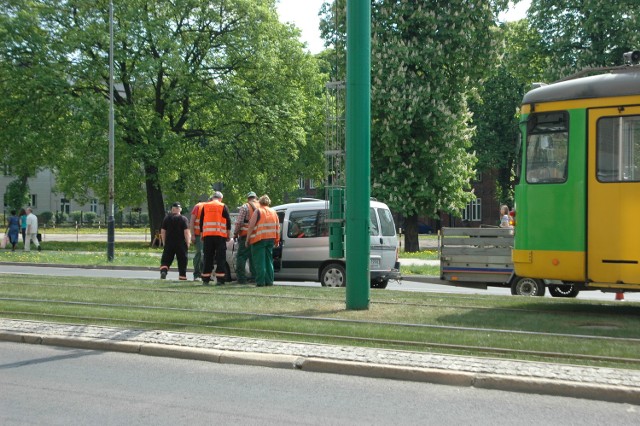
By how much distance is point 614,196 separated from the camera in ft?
37.9

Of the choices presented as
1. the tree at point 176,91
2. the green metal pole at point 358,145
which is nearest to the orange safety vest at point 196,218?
the green metal pole at point 358,145

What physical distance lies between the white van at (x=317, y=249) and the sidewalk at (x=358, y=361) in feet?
25.8

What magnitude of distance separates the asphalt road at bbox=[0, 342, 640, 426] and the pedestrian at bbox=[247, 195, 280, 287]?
24.5 ft

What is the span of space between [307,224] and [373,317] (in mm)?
6926

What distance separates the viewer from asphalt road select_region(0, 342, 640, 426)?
6227mm

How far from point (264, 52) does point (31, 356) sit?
1195 inches

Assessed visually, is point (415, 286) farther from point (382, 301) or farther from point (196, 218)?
point (382, 301)

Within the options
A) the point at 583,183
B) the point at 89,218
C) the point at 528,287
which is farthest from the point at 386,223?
the point at 89,218

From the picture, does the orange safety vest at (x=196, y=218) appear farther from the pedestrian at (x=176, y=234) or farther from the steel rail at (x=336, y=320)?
the steel rail at (x=336, y=320)

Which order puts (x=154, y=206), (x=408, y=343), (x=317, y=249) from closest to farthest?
(x=408, y=343) → (x=317, y=249) → (x=154, y=206)

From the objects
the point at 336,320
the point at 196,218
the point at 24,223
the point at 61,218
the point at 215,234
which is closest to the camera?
the point at 336,320

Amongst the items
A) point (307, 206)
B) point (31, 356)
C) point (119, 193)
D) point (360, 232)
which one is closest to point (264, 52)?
point (119, 193)

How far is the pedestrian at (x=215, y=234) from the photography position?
16.1 meters

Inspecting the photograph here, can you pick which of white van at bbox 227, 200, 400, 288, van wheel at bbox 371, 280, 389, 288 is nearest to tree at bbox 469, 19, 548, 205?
van wheel at bbox 371, 280, 389, 288
